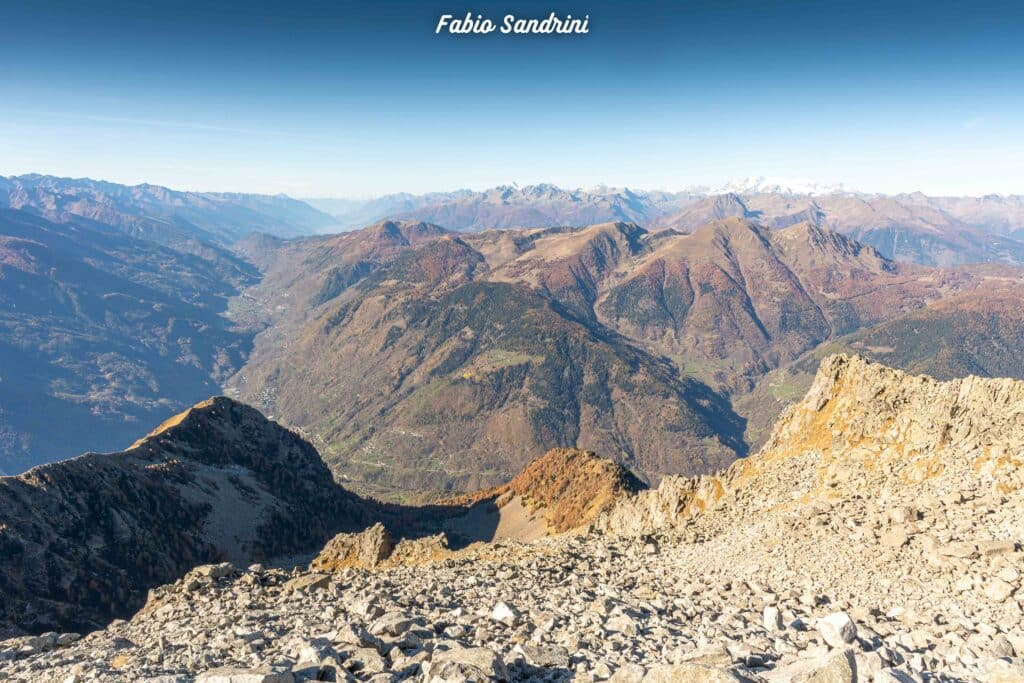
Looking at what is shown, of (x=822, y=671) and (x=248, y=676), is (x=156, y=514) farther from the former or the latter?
(x=822, y=671)

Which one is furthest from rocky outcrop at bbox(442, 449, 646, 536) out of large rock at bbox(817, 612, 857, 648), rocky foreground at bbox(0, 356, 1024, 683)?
large rock at bbox(817, 612, 857, 648)

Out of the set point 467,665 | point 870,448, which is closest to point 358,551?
point 467,665

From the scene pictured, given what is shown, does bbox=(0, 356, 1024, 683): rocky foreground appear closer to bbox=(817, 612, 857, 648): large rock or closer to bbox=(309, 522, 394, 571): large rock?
bbox=(817, 612, 857, 648): large rock

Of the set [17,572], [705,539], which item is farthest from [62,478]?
[705,539]

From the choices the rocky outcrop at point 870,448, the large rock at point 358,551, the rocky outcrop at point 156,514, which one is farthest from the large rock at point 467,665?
the rocky outcrop at point 156,514

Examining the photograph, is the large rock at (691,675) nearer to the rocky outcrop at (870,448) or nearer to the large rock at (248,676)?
the large rock at (248,676)

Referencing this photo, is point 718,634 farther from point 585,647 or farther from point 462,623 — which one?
point 462,623
